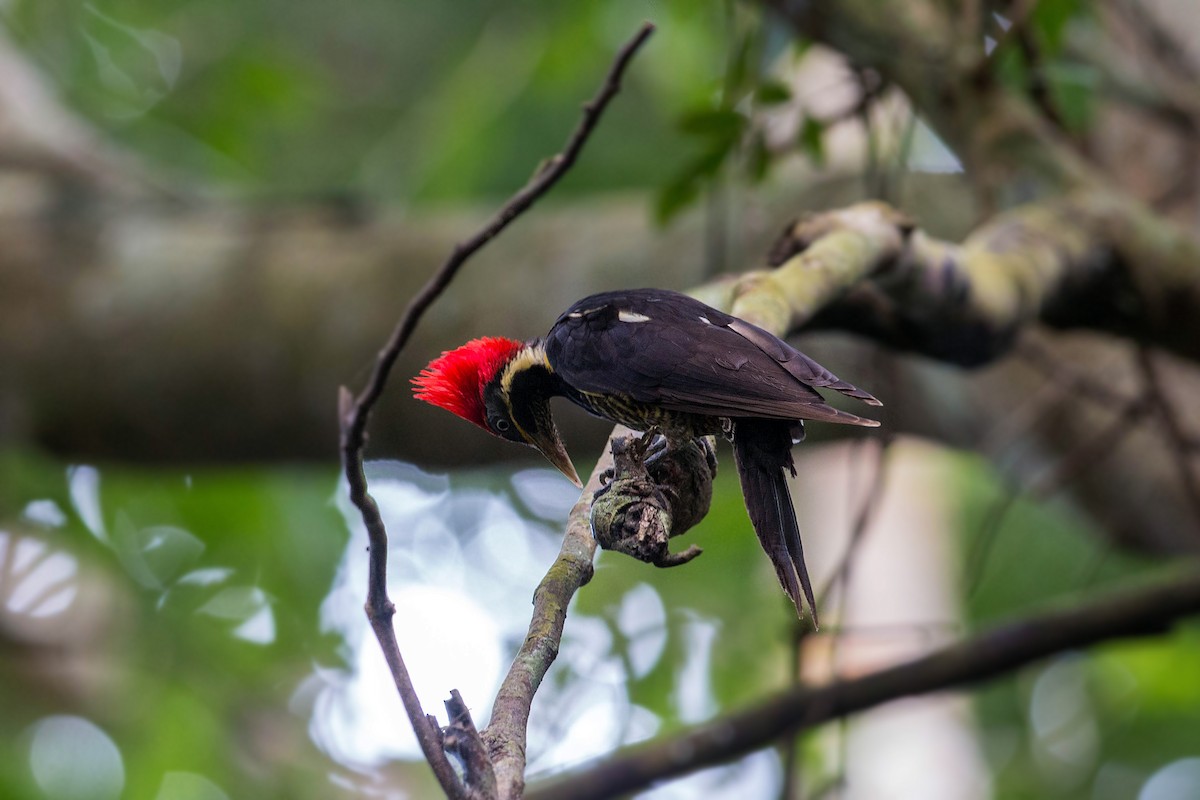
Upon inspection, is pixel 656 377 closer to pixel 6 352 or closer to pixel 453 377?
pixel 453 377

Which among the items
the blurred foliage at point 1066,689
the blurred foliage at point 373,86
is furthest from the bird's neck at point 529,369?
the blurred foliage at point 1066,689

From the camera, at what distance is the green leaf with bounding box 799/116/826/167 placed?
344 centimetres

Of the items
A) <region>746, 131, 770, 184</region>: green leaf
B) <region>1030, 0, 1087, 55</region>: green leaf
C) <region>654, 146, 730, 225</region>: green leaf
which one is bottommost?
<region>654, 146, 730, 225</region>: green leaf

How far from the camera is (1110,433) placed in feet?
12.8

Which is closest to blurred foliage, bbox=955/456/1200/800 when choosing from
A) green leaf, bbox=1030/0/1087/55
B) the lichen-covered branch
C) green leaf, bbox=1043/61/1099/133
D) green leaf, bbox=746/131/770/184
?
the lichen-covered branch

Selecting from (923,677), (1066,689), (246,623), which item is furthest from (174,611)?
(1066,689)

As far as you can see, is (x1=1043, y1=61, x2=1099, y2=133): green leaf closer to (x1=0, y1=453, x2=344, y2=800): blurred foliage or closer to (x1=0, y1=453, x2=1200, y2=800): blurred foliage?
(x1=0, y1=453, x2=1200, y2=800): blurred foliage

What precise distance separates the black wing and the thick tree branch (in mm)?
1848

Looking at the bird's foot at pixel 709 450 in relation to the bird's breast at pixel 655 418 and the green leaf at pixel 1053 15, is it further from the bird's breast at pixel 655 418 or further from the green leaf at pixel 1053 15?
the green leaf at pixel 1053 15

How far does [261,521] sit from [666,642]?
239 centimetres

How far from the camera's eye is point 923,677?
11.9ft

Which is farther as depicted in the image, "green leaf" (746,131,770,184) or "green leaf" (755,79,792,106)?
"green leaf" (746,131,770,184)

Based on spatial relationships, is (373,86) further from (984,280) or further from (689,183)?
(984,280)

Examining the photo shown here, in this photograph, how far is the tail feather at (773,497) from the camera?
171cm
